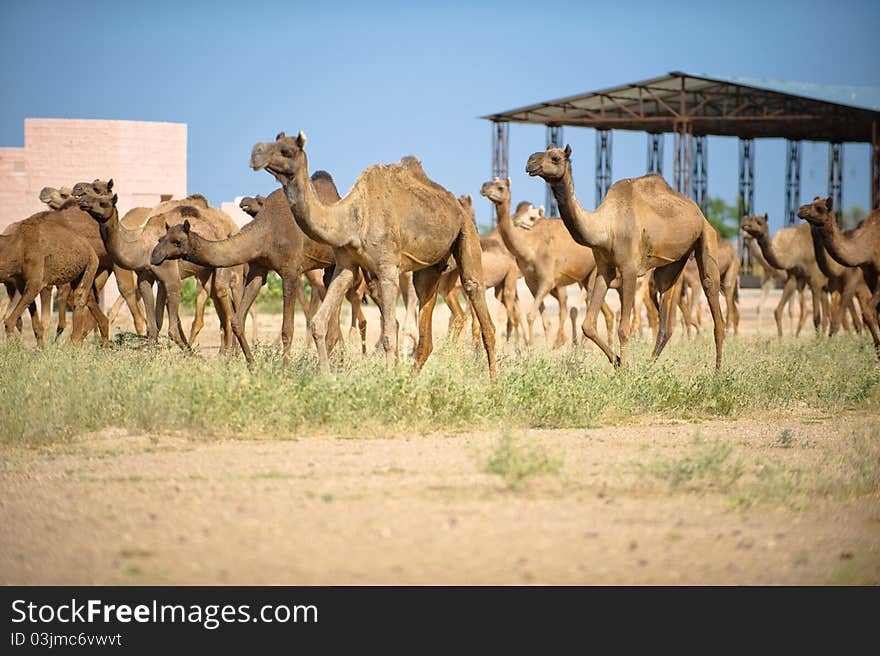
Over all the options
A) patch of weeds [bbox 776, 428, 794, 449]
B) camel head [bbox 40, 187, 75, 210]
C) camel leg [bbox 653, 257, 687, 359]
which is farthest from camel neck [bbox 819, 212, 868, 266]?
camel head [bbox 40, 187, 75, 210]

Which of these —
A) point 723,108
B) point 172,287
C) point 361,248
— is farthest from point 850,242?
point 723,108

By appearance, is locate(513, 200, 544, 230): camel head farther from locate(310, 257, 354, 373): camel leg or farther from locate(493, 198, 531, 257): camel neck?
locate(310, 257, 354, 373): camel leg

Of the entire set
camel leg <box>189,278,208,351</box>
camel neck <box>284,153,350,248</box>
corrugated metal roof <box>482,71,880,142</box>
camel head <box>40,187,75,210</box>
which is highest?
corrugated metal roof <box>482,71,880,142</box>

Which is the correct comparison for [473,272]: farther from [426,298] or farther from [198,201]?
[198,201]

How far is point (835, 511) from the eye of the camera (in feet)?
23.4

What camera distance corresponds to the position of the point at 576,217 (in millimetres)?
12977

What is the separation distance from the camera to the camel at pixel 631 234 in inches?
506

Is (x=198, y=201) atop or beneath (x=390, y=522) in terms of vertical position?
atop

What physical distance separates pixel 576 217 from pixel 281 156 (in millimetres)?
3701

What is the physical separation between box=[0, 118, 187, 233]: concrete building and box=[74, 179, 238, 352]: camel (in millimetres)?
15947

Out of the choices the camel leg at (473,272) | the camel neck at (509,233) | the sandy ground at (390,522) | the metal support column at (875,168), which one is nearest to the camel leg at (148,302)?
the camel leg at (473,272)

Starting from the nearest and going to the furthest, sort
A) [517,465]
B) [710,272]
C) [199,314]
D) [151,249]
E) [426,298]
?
[517,465] < [426,298] < [710,272] < [151,249] < [199,314]

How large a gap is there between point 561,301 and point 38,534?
54.0ft

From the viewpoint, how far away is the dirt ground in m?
5.64
